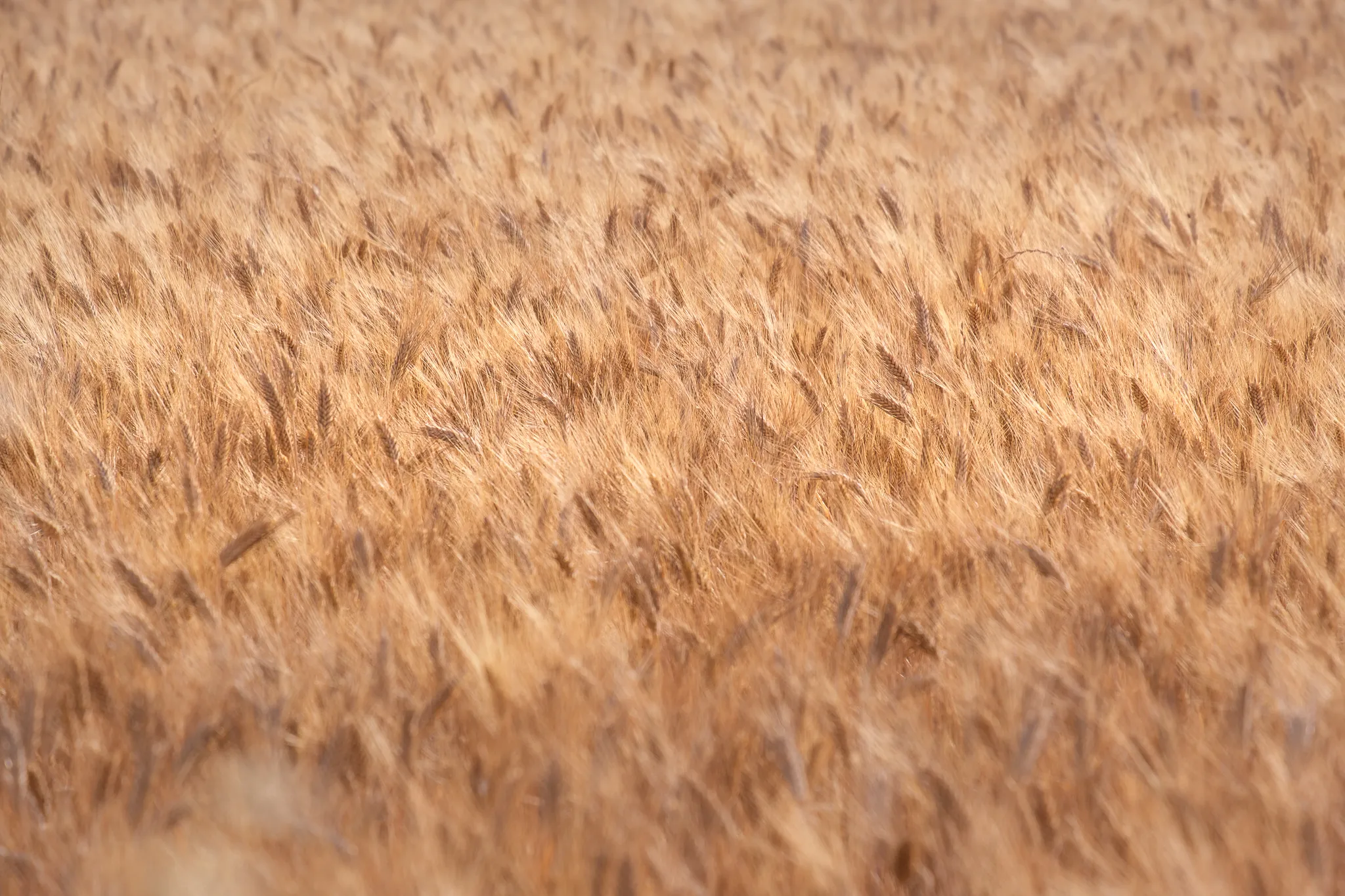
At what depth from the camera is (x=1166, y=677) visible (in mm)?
1260

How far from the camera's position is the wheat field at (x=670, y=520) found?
1.09m

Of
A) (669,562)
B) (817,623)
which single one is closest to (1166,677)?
(817,623)

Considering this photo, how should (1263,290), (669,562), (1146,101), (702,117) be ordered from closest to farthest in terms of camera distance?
(669,562) → (1263,290) → (702,117) → (1146,101)

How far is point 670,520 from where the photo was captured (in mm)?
1630

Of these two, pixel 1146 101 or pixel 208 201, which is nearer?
pixel 208 201

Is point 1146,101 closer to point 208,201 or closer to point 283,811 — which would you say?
point 208,201

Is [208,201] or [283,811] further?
[208,201]

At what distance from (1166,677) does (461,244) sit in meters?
2.06

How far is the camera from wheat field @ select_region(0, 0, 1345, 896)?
1087mm

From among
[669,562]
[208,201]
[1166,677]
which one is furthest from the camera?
[208,201]

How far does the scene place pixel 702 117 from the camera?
409 centimetres

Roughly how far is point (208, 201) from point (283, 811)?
96.0 inches

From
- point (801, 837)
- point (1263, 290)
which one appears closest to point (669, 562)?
point (801, 837)

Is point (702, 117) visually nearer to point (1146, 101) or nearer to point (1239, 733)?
point (1146, 101)
